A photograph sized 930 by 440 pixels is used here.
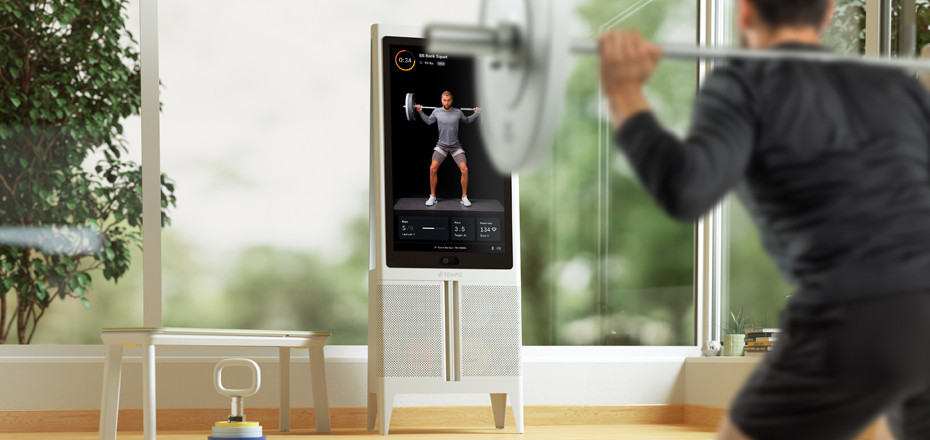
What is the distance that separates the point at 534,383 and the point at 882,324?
134 inches

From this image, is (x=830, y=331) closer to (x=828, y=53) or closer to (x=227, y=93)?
(x=828, y=53)

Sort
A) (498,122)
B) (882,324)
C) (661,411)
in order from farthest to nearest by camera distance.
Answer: (661,411) → (498,122) → (882,324)

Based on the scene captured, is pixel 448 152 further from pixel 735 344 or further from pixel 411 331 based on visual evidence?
pixel 735 344

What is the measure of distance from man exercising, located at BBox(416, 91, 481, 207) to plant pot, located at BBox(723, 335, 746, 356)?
154cm

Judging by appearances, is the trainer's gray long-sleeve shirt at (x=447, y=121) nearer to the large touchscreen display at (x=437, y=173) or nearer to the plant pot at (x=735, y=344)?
the large touchscreen display at (x=437, y=173)

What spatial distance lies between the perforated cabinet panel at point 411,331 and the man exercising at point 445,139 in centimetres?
43

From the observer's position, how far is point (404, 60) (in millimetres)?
3779

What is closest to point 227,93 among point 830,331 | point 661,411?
point 661,411

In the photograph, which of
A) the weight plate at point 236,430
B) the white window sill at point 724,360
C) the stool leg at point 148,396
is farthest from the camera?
the white window sill at point 724,360

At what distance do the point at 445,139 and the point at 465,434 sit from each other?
127 centimetres

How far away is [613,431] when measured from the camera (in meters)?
3.83

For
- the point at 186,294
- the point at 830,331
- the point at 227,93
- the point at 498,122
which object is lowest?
the point at 186,294

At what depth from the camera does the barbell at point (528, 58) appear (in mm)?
907

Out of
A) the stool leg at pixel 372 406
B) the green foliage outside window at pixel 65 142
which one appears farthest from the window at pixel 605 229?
the green foliage outside window at pixel 65 142
